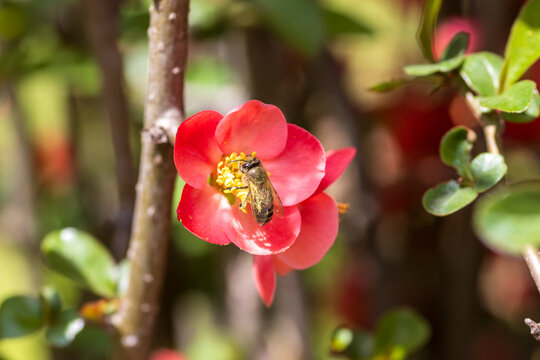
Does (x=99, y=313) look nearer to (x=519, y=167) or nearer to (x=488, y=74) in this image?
(x=488, y=74)

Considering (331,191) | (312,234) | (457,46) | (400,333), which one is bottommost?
(331,191)

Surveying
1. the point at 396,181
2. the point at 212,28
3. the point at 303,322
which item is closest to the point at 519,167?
the point at 396,181

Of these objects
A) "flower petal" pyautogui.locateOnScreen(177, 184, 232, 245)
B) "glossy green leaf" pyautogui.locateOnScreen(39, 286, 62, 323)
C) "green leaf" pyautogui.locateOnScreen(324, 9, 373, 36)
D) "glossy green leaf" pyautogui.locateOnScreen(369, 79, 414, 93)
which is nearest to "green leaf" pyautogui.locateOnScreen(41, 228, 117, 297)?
"glossy green leaf" pyautogui.locateOnScreen(39, 286, 62, 323)

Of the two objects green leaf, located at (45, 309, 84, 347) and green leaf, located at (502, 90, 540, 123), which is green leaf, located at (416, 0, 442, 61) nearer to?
green leaf, located at (502, 90, 540, 123)

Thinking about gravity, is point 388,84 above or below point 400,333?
above

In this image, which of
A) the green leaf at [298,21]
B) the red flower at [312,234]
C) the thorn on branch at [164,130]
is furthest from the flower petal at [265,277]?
the green leaf at [298,21]

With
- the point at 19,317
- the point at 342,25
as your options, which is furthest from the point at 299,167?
the point at 342,25

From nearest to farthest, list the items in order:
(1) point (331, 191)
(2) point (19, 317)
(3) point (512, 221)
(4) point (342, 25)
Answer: (3) point (512, 221)
(2) point (19, 317)
(4) point (342, 25)
(1) point (331, 191)

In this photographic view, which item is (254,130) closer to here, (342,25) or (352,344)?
(352,344)
